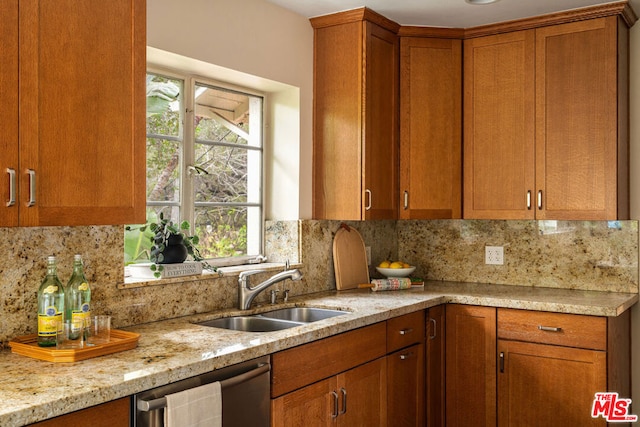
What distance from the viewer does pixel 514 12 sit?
320 cm

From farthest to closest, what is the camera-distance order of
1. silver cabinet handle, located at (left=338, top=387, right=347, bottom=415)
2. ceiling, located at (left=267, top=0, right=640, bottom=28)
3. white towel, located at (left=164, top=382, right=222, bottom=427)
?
1. ceiling, located at (left=267, top=0, right=640, bottom=28)
2. silver cabinet handle, located at (left=338, top=387, right=347, bottom=415)
3. white towel, located at (left=164, top=382, right=222, bottom=427)

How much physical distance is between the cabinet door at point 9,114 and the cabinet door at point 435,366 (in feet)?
6.86

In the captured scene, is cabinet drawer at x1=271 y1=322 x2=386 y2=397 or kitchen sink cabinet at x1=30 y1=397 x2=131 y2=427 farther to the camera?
cabinet drawer at x1=271 y1=322 x2=386 y2=397

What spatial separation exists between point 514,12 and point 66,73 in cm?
238

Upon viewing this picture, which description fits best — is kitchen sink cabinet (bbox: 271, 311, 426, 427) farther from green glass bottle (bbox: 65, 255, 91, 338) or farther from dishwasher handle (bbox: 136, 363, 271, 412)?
green glass bottle (bbox: 65, 255, 91, 338)

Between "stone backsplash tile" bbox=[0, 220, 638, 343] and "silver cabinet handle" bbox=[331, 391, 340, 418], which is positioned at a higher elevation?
"stone backsplash tile" bbox=[0, 220, 638, 343]

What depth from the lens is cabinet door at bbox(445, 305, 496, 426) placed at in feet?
10.1

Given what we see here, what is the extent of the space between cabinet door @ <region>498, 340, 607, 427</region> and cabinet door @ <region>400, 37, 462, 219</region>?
886 mm

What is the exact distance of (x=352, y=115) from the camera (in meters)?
3.21

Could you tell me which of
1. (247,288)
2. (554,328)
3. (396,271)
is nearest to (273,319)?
(247,288)

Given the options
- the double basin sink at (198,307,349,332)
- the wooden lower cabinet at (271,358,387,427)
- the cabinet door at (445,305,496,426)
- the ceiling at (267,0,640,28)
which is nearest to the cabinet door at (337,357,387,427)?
the wooden lower cabinet at (271,358,387,427)

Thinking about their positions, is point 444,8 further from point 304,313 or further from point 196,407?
point 196,407

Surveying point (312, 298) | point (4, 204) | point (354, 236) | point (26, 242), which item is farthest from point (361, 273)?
point (4, 204)

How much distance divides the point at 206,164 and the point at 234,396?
1365 mm
